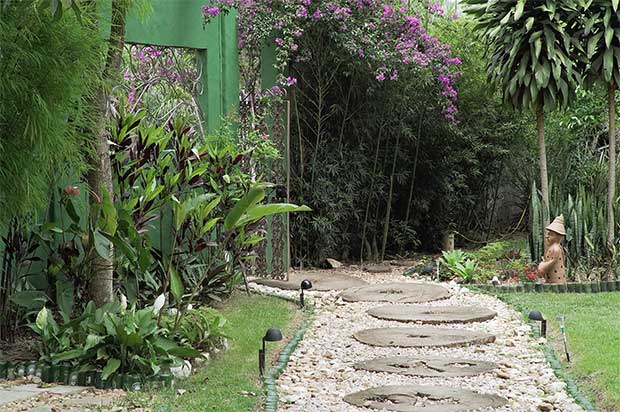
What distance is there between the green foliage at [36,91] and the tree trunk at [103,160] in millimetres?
452

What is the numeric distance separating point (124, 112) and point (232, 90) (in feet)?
7.06

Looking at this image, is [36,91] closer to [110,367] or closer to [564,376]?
[110,367]

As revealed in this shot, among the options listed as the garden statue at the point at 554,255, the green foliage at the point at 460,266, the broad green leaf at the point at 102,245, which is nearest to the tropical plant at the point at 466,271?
the green foliage at the point at 460,266

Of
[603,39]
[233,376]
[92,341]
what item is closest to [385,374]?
[233,376]

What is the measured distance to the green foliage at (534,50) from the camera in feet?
25.3

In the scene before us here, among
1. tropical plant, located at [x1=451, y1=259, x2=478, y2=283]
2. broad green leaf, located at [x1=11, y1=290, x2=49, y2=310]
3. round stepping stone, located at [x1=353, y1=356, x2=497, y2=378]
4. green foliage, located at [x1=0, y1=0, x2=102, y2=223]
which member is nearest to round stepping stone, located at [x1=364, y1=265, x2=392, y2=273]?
tropical plant, located at [x1=451, y1=259, x2=478, y2=283]

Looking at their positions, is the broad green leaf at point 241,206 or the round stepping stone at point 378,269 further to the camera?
the round stepping stone at point 378,269

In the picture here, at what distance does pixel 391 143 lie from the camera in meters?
10.3

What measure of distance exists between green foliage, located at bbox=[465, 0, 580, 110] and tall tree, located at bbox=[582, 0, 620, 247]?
15 centimetres

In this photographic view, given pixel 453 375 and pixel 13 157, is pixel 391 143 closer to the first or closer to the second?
pixel 453 375

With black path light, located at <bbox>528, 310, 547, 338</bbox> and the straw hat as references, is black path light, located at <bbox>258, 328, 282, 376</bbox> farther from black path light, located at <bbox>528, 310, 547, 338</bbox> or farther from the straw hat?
the straw hat

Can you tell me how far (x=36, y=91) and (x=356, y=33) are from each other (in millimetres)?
5261

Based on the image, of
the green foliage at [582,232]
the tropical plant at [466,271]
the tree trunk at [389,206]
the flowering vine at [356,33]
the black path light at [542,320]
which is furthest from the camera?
the tree trunk at [389,206]

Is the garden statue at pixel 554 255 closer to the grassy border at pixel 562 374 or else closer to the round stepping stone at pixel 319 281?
the grassy border at pixel 562 374
